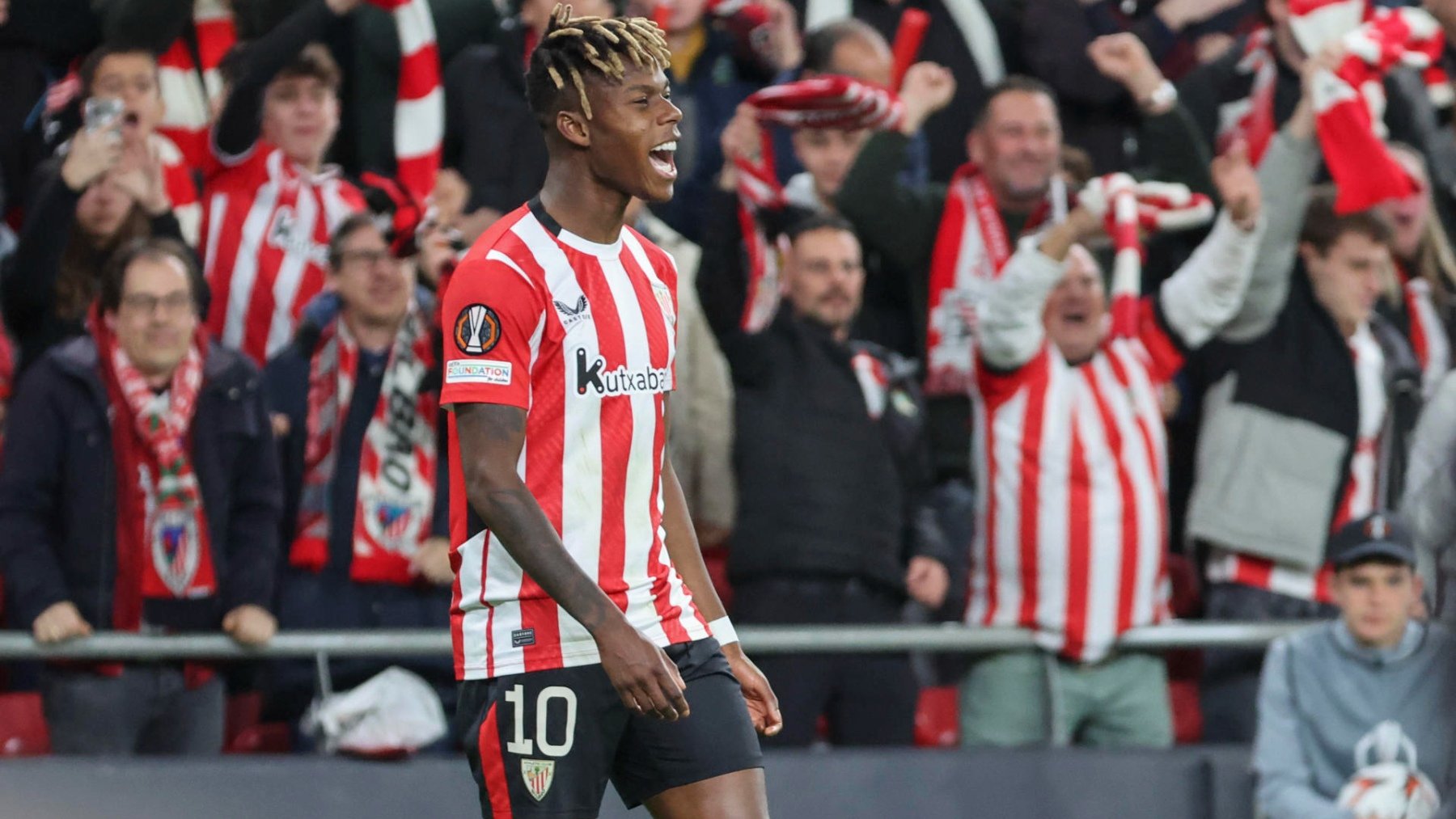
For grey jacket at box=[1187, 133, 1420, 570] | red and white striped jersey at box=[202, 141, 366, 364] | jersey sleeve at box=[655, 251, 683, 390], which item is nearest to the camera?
jersey sleeve at box=[655, 251, 683, 390]

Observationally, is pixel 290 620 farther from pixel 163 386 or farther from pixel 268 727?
pixel 163 386

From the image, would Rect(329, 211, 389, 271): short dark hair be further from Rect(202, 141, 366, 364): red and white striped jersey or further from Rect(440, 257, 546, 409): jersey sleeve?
Rect(440, 257, 546, 409): jersey sleeve

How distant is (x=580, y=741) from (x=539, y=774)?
90 millimetres

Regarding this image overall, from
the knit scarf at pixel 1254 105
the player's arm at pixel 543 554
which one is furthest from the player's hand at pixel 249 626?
the knit scarf at pixel 1254 105

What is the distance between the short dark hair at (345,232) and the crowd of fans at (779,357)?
12 millimetres

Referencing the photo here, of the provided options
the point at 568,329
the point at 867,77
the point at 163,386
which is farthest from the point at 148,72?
the point at 568,329

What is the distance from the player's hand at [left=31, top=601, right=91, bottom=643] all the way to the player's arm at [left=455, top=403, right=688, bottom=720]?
283 cm

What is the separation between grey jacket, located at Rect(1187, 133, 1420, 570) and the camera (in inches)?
277

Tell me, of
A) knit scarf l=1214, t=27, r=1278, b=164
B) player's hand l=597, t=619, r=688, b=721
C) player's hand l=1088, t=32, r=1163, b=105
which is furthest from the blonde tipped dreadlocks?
knit scarf l=1214, t=27, r=1278, b=164

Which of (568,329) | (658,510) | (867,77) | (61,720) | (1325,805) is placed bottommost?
(1325,805)

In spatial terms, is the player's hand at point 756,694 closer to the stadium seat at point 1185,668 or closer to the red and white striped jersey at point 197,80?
the stadium seat at point 1185,668

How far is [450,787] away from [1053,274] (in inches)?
93.2

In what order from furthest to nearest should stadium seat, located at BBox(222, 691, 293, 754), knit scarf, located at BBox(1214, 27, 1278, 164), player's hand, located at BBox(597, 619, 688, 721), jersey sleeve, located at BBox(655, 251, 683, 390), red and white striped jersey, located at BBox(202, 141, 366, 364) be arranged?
knit scarf, located at BBox(1214, 27, 1278, 164) < red and white striped jersey, located at BBox(202, 141, 366, 364) < stadium seat, located at BBox(222, 691, 293, 754) < jersey sleeve, located at BBox(655, 251, 683, 390) < player's hand, located at BBox(597, 619, 688, 721)

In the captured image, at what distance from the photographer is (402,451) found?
6.73 meters
